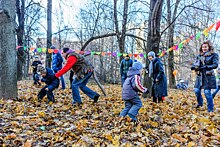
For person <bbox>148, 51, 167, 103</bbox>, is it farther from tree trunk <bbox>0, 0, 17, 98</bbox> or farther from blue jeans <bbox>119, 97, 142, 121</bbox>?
tree trunk <bbox>0, 0, 17, 98</bbox>

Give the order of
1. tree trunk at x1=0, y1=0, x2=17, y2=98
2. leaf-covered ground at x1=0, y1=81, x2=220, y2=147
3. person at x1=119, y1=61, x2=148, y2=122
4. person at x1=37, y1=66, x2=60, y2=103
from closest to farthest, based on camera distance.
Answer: leaf-covered ground at x1=0, y1=81, x2=220, y2=147 < person at x1=119, y1=61, x2=148, y2=122 < tree trunk at x1=0, y1=0, x2=17, y2=98 < person at x1=37, y1=66, x2=60, y2=103

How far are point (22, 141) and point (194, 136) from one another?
8.24 feet

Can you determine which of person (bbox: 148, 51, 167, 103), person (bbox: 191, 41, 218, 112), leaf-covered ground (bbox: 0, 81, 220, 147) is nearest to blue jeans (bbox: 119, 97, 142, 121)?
leaf-covered ground (bbox: 0, 81, 220, 147)

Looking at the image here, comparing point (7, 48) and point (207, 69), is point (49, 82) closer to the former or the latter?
point (7, 48)

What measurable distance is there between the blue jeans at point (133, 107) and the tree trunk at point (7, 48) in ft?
11.2

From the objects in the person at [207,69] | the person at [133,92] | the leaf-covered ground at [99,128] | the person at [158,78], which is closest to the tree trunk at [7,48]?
the leaf-covered ground at [99,128]

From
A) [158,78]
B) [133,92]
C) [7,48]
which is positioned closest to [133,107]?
[133,92]

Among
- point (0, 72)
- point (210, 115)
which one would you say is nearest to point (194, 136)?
point (210, 115)

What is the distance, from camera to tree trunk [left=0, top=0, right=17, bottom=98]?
5859 millimetres

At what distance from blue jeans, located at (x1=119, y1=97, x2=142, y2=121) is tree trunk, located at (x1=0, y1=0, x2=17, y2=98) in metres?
3.40

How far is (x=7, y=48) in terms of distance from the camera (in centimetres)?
597

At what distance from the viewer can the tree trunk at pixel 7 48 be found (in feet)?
19.2

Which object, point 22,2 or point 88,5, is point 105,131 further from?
point 88,5

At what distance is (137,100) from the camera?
4.34 m
